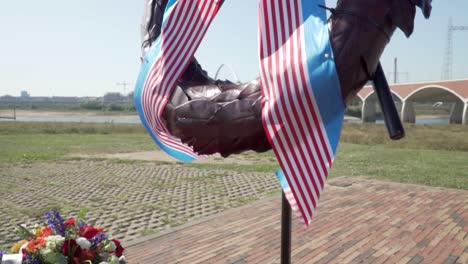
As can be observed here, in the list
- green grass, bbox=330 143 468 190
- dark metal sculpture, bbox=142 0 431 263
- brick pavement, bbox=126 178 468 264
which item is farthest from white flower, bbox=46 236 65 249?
green grass, bbox=330 143 468 190

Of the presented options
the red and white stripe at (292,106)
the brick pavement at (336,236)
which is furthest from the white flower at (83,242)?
the brick pavement at (336,236)

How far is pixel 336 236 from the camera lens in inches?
228

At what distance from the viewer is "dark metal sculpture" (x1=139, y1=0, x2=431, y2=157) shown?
1420 millimetres

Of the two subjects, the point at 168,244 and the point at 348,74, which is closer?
the point at 348,74

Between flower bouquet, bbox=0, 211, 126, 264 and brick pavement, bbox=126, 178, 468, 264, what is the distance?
2256 mm

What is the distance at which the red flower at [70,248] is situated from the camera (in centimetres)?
258

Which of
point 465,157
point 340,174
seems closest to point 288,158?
point 340,174

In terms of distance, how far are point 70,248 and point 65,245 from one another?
0.04m

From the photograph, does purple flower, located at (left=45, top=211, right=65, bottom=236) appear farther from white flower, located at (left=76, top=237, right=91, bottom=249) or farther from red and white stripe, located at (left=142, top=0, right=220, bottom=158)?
red and white stripe, located at (left=142, top=0, right=220, bottom=158)

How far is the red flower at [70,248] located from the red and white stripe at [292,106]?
1.65 m

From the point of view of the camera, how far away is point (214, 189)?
30.1 ft

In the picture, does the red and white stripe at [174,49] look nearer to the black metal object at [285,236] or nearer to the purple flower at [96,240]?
the black metal object at [285,236]

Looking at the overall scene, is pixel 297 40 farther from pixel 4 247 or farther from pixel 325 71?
pixel 4 247

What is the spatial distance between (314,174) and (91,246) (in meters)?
1.77
